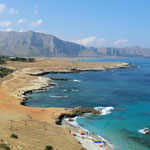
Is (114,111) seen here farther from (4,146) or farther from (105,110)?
(4,146)

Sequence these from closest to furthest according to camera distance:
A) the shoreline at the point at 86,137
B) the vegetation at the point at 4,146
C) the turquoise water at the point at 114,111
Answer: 1. the vegetation at the point at 4,146
2. the shoreline at the point at 86,137
3. the turquoise water at the point at 114,111

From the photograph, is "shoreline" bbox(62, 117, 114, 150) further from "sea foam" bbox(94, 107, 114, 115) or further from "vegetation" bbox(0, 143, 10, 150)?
"vegetation" bbox(0, 143, 10, 150)

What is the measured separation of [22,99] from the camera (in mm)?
70562

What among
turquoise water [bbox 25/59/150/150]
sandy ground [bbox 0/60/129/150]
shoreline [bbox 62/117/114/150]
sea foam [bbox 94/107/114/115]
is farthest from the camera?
sea foam [bbox 94/107/114/115]

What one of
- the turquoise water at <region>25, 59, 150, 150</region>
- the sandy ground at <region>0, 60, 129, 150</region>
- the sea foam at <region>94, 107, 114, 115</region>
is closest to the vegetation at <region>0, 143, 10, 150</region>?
the sandy ground at <region>0, 60, 129, 150</region>

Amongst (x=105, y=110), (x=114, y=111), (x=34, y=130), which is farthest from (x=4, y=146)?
(x=114, y=111)

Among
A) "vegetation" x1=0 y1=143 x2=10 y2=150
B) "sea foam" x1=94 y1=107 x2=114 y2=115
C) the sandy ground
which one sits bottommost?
"sea foam" x1=94 y1=107 x2=114 y2=115

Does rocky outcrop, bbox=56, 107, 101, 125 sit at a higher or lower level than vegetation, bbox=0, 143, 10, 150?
lower

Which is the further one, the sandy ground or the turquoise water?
the turquoise water

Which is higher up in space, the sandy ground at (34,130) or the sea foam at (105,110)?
the sandy ground at (34,130)

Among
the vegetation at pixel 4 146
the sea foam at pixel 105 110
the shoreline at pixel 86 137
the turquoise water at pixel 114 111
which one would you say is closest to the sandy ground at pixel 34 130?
the vegetation at pixel 4 146

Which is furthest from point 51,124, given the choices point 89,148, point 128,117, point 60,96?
point 60,96

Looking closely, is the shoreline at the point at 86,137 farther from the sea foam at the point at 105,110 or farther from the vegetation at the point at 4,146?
the vegetation at the point at 4,146

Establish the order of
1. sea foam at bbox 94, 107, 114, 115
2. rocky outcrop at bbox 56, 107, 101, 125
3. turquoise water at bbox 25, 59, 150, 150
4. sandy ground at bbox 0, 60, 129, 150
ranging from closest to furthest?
sandy ground at bbox 0, 60, 129, 150
turquoise water at bbox 25, 59, 150, 150
rocky outcrop at bbox 56, 107, 101, 125
sea foam at bbox 94, 107, 114, 115
